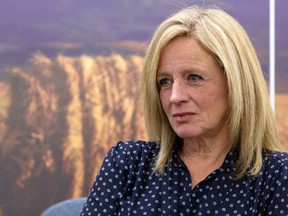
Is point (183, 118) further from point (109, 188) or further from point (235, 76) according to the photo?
point (109, 188)

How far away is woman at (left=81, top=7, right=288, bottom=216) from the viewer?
54.0 inches

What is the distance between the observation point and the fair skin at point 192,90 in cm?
138

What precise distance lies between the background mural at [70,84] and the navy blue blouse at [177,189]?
2.51ft

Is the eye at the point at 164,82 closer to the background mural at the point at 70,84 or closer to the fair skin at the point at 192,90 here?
the fair skin at the point at 192,90

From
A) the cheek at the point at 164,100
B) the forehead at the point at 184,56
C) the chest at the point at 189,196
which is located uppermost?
the forehead at the point at 184,56

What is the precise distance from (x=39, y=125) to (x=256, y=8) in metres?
1.03

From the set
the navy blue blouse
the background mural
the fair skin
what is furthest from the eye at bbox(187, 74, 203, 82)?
the background mural

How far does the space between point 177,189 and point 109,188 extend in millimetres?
180

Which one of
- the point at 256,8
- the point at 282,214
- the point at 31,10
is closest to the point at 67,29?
the point at 31,10

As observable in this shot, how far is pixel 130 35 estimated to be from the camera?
230 cm

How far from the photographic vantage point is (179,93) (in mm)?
1376

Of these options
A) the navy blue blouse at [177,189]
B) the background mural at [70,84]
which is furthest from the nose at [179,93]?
the background mural at [70,84]

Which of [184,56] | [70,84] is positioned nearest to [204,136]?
[184,56]

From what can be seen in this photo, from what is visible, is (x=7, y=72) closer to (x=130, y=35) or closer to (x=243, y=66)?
(x=130, y=35)
